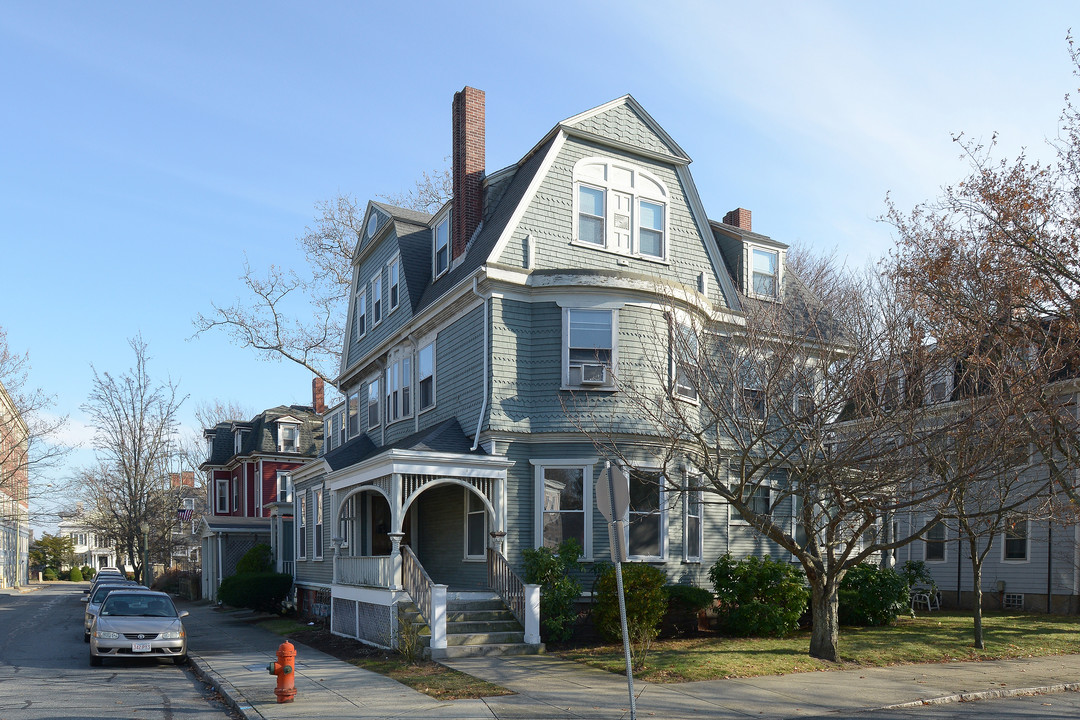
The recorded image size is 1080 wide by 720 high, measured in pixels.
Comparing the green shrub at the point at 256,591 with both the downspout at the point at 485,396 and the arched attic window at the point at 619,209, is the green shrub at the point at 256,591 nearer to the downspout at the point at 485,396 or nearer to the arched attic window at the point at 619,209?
the downspout at the point at 485,396

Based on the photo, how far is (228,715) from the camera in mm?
11234

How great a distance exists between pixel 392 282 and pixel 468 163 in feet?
15.7

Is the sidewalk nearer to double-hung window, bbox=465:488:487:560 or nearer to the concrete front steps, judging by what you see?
the concrete front steps

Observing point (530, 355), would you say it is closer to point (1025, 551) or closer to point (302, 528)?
point (302, 528)

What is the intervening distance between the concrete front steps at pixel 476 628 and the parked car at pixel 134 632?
14.2 feet

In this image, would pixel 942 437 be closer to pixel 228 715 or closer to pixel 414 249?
pixel 228 715

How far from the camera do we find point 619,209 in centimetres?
1930

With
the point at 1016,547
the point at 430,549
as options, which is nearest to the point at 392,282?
the point at 430,549

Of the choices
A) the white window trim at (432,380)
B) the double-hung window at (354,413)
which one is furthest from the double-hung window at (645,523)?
the double-hung window at (354,413)

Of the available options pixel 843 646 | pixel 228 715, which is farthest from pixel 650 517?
pixel 228 715

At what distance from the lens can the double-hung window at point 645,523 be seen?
17.5m

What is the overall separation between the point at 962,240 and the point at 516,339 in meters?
8.73

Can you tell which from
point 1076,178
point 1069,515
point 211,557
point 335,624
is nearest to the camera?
point 1076,178

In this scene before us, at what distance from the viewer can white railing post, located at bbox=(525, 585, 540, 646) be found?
50.4ft
